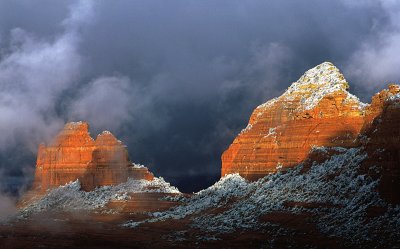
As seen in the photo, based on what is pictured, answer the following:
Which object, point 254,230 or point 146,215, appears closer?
point 254,230

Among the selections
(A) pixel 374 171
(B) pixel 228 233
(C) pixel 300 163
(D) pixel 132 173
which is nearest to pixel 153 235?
(B) pixel 228 233

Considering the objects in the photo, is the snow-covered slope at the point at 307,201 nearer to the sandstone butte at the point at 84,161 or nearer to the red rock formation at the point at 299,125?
the red rock formation at the point at 299,125

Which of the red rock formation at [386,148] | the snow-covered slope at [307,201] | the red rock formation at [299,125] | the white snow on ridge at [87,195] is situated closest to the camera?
the snow-covered slope at [307,201]

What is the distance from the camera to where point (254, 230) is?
6831cm

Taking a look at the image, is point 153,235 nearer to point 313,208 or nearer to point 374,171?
point 313,208

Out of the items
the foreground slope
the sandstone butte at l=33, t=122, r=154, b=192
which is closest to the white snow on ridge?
the foreground slope

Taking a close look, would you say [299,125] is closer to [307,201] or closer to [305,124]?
[305,124]

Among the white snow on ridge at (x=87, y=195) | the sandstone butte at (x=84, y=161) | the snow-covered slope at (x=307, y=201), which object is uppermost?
the sandstone butte at (x=84, y=161)

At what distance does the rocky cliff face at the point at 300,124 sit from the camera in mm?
80750

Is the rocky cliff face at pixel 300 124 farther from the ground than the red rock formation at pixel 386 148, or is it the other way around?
the rocky cliff face at pixel 300 124

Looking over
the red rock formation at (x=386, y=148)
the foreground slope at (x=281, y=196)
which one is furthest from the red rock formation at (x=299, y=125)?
the red rock formation at (x=386, y=148)

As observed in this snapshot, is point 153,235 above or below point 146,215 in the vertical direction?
below

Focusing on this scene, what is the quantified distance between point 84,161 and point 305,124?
52.9m

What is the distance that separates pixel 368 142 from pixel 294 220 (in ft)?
41.6
